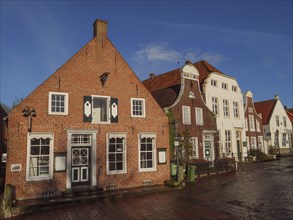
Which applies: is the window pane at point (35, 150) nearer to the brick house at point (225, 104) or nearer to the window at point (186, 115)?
the window at point (186, 115)

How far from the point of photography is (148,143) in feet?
55.4

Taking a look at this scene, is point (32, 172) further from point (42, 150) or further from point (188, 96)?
point (188, 96)

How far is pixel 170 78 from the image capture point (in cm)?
2722

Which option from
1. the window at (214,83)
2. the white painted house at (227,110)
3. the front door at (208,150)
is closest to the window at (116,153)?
the front door at (208,150)

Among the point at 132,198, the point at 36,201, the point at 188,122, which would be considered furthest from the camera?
the point at 188,122

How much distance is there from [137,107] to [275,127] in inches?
1238

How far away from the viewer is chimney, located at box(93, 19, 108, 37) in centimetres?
1617

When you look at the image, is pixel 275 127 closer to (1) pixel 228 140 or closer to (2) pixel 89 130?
(1) pixel 228 140

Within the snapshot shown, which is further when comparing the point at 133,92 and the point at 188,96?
the point at 188,96

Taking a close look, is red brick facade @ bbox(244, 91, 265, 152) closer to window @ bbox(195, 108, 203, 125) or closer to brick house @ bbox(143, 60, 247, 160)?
brick house @ bbox(143, 60, 247, 160)

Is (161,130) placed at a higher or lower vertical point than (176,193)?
higher

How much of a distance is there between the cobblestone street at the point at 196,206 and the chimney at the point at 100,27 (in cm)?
969

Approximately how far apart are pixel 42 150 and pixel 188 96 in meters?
13.5

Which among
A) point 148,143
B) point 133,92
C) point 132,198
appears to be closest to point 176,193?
point 132,198
